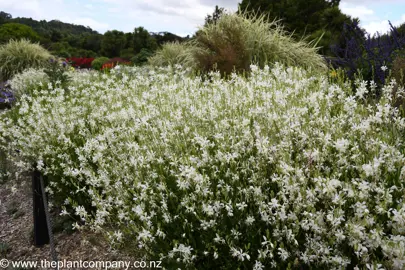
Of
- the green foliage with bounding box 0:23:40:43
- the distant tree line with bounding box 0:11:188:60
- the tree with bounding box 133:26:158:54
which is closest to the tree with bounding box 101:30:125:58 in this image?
the distant tree line with bounding box 0:11:188:60

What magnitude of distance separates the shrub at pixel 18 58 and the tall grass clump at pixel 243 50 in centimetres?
825

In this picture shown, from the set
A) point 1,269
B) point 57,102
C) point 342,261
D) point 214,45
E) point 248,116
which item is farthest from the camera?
point 214,45

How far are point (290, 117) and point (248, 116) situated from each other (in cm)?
58

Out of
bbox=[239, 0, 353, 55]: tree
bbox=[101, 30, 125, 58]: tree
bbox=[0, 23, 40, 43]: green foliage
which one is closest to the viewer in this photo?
bbox=[239, 0, 353, 55]: tree

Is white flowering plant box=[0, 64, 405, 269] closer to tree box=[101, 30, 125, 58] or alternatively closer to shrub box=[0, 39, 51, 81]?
shrub box=[0, 39, 51, 81]

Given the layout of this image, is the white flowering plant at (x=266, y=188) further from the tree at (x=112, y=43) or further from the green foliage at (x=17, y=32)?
the green foliage at (x=17, y=32)

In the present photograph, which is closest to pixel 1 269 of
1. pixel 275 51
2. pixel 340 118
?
pixel 340 118

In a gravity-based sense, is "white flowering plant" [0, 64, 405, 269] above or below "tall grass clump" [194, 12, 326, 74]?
below

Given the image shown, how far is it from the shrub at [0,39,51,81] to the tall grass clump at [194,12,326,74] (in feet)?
27.1

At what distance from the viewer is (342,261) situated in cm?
202

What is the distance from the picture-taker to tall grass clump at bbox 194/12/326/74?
26.9 feet

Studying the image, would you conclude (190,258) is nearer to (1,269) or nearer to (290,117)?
(290,117)

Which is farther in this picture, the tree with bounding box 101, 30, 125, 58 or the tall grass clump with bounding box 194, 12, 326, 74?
the tree with bounding box 101, 30, 125, 58

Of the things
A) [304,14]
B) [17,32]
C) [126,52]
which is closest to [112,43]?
[126,52]
